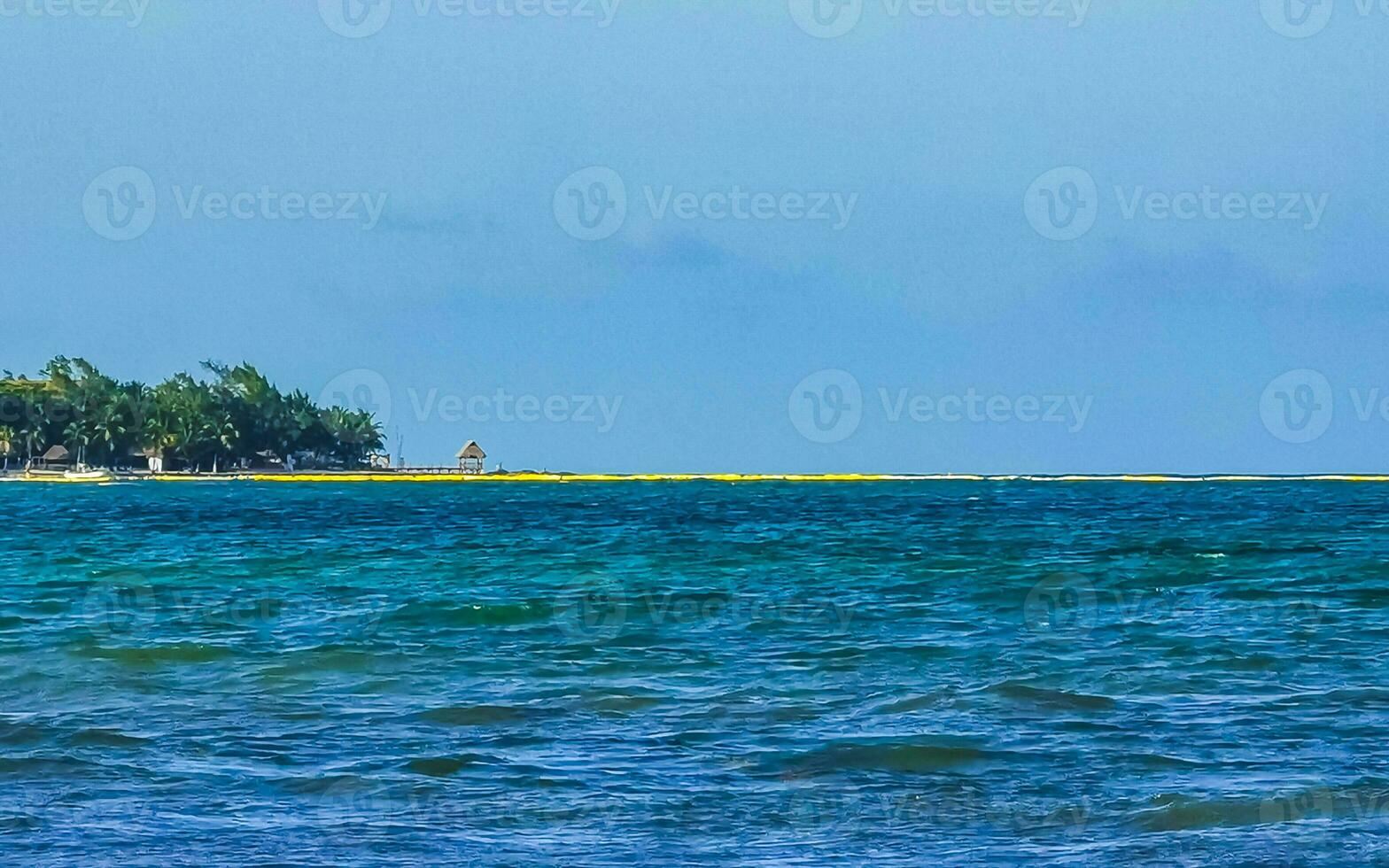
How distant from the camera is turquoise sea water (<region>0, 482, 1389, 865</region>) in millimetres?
11227

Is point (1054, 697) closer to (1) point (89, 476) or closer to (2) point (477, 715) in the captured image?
(2) point (477, 715)

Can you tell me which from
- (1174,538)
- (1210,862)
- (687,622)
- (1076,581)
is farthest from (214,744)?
(1174,538)

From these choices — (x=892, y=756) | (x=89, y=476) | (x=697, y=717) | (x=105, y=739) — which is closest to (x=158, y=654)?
(x=105, y=739)

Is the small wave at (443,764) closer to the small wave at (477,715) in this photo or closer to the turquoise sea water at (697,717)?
the turquoise sea water at (697,717)

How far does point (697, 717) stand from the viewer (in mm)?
15977

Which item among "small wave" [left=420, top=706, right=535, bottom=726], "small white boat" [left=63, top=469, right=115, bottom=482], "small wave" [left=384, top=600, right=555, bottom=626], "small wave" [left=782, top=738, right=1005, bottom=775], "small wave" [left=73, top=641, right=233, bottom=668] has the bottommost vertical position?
"small wave" [left=782, top=738, right=1005, bottom=775]

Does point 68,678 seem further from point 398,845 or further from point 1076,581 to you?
point 1076,581

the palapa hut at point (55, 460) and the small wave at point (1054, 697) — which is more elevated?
the palapa hut at point (55, 460)

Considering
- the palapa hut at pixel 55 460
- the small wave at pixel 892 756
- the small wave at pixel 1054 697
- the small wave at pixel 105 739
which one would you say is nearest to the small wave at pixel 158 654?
the small wave at pixel 105 739

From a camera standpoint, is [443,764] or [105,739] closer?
[443,764]

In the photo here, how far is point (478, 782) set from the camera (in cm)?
1290

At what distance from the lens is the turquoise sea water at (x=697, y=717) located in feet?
36.8

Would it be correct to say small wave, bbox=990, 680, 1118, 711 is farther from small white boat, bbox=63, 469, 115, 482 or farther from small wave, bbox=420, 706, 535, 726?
small white boat, bbox=63, 469, 115, 482

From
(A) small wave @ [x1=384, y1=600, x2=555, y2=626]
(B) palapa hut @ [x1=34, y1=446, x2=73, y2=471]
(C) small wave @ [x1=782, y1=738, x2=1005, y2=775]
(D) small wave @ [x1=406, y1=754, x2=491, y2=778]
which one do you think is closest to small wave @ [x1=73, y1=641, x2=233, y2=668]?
(A) small wave @ [x1=384, y1=600, x2=555, y2=626]
